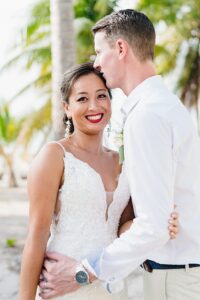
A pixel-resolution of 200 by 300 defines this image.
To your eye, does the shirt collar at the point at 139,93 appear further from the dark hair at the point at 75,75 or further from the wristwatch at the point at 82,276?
the wristwatch at the point at 82,276

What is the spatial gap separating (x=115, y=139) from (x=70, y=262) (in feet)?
2.15

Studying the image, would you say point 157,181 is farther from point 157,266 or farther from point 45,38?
point 45,38

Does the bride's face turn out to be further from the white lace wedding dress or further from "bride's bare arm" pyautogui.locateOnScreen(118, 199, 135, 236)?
"bride's bare arm" pyautogui.locateOnScreen(118, 199, 135, 236)

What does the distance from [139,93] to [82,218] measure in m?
0.72

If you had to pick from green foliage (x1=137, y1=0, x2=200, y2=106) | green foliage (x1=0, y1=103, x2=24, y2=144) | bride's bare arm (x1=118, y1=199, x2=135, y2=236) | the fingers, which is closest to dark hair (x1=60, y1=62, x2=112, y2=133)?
bride's bare arm (x1=118, y1=199, x2=135, y2=236)

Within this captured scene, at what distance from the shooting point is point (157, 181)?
2.10 m

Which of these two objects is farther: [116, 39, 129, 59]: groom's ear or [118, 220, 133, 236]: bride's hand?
[118, 220, 133, 236]: bride's hand

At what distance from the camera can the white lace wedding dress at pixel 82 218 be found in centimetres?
262

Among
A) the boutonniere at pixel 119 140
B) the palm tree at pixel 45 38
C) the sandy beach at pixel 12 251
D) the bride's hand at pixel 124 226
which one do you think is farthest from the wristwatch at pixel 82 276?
the palm tree at pixel 45 38

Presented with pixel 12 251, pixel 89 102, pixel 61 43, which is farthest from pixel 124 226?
pixel 61 43

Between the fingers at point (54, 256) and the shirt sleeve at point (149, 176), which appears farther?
the fingers at point (54, 256)

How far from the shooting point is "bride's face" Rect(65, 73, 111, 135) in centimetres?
277

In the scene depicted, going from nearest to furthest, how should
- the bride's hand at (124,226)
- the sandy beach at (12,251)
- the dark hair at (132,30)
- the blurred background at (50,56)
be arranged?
the dark hair at (132,30) → the bride's hand at (124,226) → the sandy beach at (12,251) → the blurred background at (50,56)

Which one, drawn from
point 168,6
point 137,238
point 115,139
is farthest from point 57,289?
point 168,6
